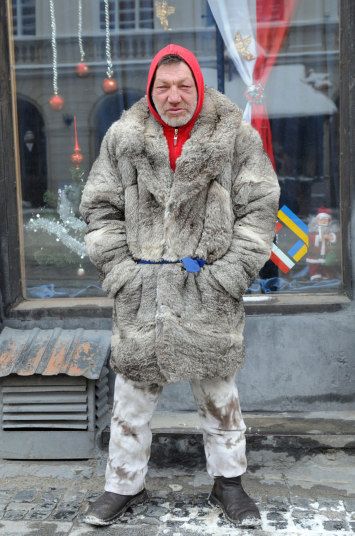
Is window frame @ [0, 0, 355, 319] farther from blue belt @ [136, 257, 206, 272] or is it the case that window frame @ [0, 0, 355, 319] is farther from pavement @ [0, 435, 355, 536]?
blue belt @ [136, 257, 206, 272]

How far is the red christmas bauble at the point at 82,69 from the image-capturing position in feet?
18.0

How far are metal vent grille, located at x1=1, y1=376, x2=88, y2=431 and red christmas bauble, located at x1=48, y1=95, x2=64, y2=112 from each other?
73.3 inches

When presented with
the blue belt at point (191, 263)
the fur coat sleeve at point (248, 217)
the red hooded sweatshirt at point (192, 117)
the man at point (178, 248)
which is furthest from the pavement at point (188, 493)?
the red hooded sweatshirt at point (192, 117)

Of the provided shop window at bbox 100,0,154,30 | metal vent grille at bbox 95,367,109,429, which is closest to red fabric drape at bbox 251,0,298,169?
shop window at bbox 100,0,154,30

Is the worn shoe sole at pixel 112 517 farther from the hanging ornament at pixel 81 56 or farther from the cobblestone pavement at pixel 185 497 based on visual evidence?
the hanging ornament at pixel 81 56

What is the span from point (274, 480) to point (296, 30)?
9.37 feet

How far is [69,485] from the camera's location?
450 cm

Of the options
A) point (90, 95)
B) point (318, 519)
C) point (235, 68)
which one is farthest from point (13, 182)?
point (318, 519)

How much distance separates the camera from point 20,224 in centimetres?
544

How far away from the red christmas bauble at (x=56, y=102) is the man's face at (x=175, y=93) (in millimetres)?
1854

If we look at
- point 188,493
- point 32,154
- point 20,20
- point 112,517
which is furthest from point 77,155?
point 112,517

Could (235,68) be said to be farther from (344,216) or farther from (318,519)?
(318,519)

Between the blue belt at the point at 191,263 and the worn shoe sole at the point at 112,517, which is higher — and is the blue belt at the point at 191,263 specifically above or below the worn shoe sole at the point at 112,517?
above

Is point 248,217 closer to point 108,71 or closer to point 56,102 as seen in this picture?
point 108,71
